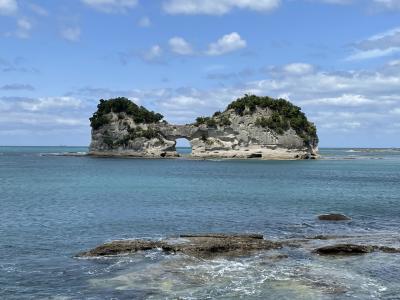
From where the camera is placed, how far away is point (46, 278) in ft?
70.6

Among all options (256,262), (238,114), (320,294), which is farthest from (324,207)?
(238,114)

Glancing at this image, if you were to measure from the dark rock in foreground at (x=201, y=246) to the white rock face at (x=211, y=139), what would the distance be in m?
109

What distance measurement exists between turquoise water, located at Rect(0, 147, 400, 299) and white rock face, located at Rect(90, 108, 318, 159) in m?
68.9

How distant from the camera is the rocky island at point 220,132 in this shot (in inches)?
5389

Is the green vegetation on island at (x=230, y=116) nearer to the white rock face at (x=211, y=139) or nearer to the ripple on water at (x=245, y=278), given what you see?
the white rock face at (x=211, y=139)

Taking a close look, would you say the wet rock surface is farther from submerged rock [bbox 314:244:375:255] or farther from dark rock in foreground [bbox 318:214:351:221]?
dark rock in foreground [bbox 318:214:351:221]

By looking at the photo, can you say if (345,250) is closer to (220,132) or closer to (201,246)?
(201,246)

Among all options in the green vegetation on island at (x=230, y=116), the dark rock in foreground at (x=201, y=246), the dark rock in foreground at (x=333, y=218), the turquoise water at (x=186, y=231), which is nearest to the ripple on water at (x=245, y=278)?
the turquoise water at (x=186, y=231)

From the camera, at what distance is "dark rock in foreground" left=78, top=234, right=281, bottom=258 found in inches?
1019

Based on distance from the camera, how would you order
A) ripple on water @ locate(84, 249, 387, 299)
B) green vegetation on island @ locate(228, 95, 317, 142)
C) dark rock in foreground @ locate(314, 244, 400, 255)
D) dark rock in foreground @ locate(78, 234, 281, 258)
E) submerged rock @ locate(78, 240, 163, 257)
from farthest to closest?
1. green vegetation on island @ locate(228, 95, 317, 142)
2. dark rock in foreground @ locate(314, 244, 400, 255)
3. dark rock in foreground @ locate(78, 234, 281, 258)
4. submerged rock @ locate(78, 240, 163, 257)
5. ripple on water @ locate(84, 249, 387, 299)

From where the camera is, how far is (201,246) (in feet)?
86.9

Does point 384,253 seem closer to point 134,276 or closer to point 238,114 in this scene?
point 134,276

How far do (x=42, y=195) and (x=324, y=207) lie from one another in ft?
101

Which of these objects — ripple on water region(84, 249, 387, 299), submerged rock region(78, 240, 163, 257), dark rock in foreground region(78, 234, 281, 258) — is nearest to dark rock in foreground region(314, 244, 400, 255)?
ripple on water region(84, 249, 387, 299)
